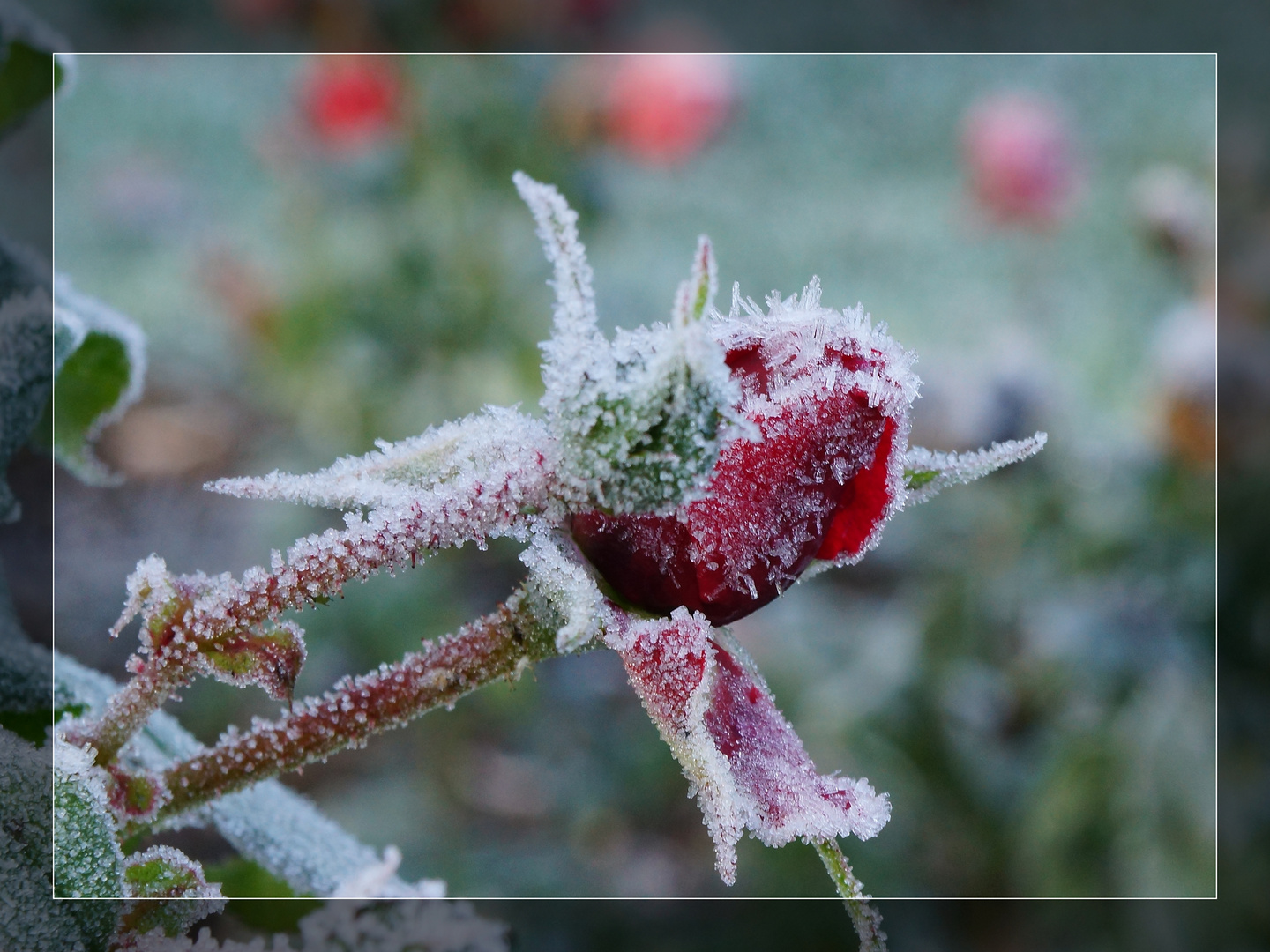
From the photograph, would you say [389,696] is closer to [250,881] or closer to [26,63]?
[250,881]

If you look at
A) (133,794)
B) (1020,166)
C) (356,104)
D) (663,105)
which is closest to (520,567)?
(356,104)

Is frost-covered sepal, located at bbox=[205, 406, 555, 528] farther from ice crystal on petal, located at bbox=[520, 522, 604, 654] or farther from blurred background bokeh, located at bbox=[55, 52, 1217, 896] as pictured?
blurred background bokeh, located at bbox=[55, 52, 1217, 896]

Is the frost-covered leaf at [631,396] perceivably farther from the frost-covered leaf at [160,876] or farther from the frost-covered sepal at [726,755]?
the frost-covered leaf at [160,876]

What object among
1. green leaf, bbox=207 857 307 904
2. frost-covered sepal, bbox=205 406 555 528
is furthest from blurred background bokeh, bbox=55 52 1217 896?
frost-covered sepal, bbox=205 406 555 528

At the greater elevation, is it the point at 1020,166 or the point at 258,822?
the point at 1020,166

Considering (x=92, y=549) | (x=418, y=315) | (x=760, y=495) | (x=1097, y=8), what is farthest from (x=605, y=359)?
(x=1097, y=8)

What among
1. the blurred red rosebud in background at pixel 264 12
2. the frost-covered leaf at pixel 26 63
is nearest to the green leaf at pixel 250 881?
the frost-covered leaf at pixel 26 63

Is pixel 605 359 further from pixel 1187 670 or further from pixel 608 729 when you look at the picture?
pixel 608 729
